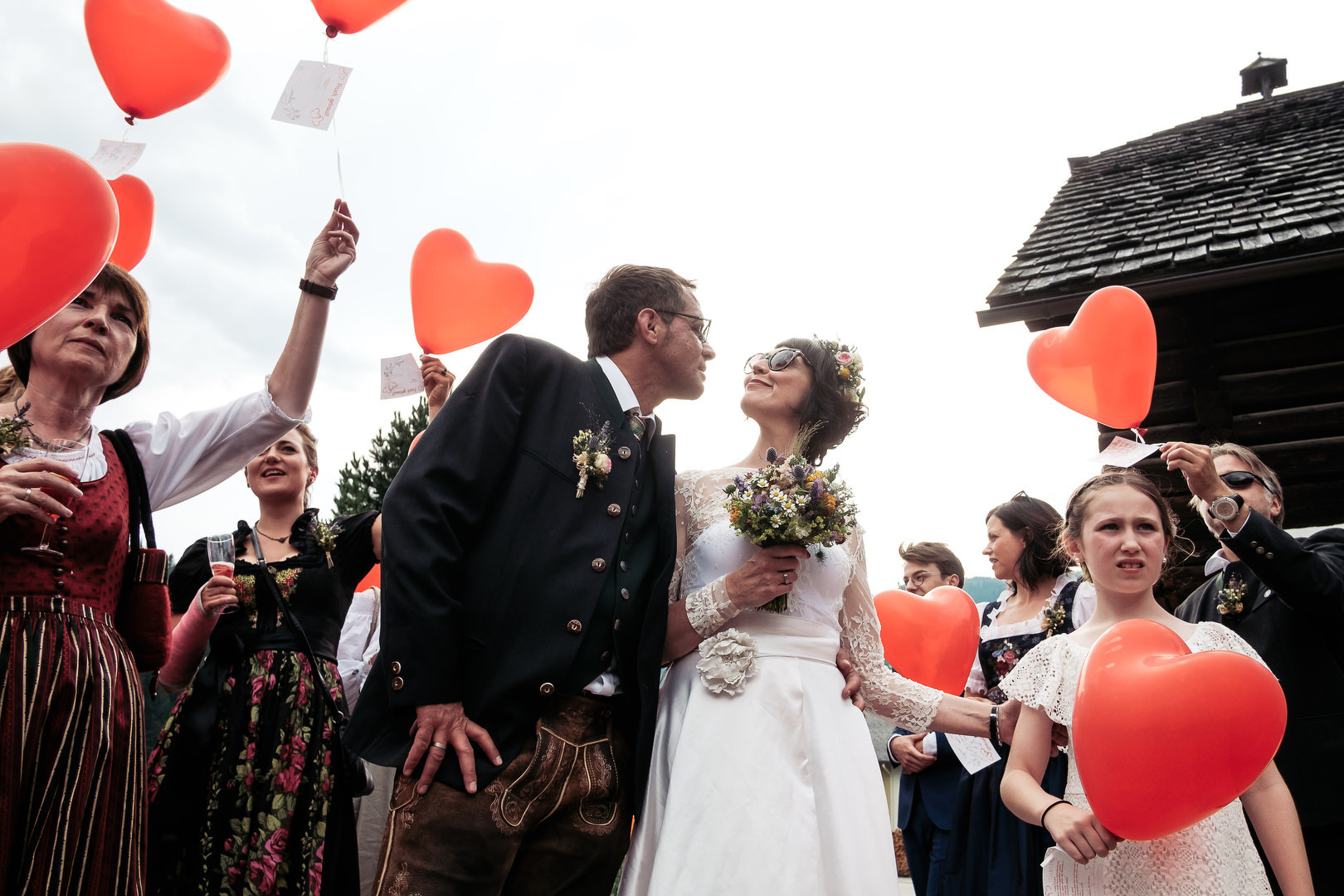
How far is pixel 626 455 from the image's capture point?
2.39 meters

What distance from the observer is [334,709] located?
3.20 metres

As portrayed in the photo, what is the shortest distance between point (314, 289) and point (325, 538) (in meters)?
1.41

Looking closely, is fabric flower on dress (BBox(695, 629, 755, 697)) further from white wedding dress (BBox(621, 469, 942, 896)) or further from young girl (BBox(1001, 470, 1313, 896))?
young girl (BBox(1001, 470, 1313, 896))

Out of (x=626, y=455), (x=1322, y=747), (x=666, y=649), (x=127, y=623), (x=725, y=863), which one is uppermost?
(x=626, y=455)

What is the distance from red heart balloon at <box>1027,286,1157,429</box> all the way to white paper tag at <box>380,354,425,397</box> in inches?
109

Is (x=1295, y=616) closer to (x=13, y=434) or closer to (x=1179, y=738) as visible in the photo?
(x=1179, y=738)

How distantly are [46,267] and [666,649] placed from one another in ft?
6.09

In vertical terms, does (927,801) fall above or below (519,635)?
below

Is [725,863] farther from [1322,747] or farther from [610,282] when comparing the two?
[1322,747]

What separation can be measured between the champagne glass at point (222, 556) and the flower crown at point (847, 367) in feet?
7.56

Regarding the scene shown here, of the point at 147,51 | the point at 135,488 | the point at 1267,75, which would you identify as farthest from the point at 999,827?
the point at 1267,75

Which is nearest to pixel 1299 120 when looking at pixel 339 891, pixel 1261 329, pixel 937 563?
pixel 1261 329

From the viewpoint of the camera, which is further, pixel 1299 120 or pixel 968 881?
pixel 1299 120

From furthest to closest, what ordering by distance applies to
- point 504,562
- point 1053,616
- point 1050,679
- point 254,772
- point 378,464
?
point 378,464
point 1053,616
point 254,772
point 1050,679
point 504,562
